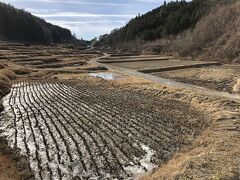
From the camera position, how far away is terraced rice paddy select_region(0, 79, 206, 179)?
16.2 m

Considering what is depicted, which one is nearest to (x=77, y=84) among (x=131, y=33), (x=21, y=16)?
(x=131, y=33)

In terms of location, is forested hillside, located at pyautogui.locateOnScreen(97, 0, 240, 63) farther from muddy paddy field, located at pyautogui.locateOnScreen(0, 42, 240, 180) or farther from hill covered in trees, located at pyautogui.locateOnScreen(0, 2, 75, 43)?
hill covered in trees, located at pyautogui.locateOnScreen(0, 2, 75, 43)

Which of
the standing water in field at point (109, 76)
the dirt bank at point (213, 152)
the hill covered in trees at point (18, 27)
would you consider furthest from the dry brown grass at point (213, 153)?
the hill covered in trees at point (18, 27)

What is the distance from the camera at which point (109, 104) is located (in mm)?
29250

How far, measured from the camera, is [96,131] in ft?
69.8

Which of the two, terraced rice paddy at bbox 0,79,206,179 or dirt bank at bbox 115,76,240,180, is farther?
terraced rice paddy at bbox 0,79,206,179

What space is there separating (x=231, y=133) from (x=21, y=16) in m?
168

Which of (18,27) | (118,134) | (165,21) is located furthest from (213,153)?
(18,27)

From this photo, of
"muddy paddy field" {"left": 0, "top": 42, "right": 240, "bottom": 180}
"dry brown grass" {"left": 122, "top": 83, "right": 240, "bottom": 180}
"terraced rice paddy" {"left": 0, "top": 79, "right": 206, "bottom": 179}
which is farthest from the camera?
"terraced rice paddy" {"left": 0, "top": 79, "right": 206, "bottom": 179}

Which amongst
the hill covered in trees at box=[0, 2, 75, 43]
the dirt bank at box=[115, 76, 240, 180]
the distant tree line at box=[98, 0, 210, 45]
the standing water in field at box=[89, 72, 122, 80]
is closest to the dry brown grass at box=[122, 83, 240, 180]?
the dirt bank at box=[115, 76, 240, 180]

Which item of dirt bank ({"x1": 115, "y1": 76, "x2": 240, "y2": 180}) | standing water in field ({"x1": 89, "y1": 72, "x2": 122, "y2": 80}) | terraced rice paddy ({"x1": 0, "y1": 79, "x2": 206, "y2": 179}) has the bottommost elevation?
standing water in field ({"x1": 89, "y1": 72, "x2": 122, "y2": 80})

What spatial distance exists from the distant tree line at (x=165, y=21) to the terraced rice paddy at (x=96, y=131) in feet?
269

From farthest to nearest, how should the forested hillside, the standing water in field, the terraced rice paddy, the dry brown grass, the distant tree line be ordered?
the distant tree line
the forested hillside
the standing water in field
the terraced rice paddy
the dry brown grass

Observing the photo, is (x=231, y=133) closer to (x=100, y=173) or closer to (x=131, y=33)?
(x=100, y=173)
